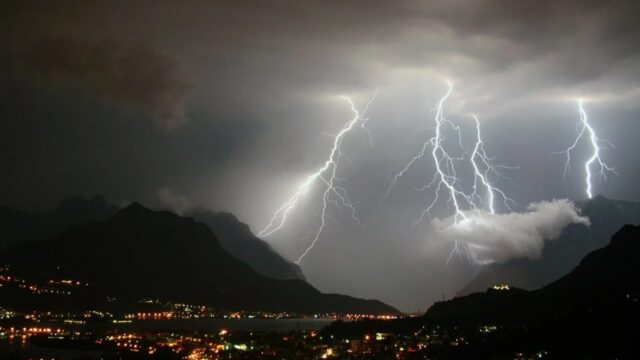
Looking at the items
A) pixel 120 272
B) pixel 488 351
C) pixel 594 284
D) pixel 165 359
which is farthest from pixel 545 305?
pixel 120 272

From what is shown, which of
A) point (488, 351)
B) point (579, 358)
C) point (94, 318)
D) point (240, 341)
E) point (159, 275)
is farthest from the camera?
point (159, 275)

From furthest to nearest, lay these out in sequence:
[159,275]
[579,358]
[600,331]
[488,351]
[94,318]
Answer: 1. [159,275]
2. [94,318]
3. [488,351]
4. [600,331]
5. [579,358]

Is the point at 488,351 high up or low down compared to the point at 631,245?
down

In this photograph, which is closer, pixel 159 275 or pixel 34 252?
pixel 34 252

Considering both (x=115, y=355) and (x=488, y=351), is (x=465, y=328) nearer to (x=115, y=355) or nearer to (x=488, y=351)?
(x=488, y=351)

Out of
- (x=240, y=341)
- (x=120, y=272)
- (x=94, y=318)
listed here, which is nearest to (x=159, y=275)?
(x=120, y=272)

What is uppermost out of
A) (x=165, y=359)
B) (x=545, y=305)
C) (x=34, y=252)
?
(x=34, y=252)
